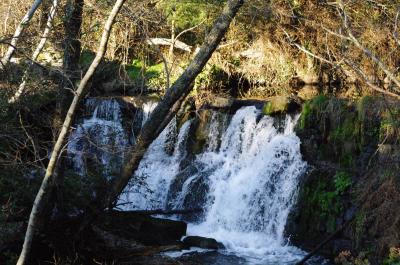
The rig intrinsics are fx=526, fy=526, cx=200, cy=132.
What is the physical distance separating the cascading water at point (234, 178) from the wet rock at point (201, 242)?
246 mm

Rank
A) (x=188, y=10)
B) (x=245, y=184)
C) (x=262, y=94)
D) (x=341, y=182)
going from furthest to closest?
1. (x=188, y=10)
2. (x=262, y=94)
3. (x=245, y=184)
4. (x=341, y=182)

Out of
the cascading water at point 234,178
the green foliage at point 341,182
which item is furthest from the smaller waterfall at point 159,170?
the green foliage at point 341,182

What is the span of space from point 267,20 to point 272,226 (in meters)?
8.41

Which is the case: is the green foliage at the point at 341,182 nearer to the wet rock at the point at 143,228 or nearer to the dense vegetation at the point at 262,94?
the dense vegetation at the point at 262,94

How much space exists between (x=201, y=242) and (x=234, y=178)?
2.67m

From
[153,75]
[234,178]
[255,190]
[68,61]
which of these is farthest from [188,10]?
[68,61]

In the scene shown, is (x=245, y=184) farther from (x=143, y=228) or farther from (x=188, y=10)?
(x=188, y=10)

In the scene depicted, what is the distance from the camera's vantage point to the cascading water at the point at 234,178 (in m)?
10.3

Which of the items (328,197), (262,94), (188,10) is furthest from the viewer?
(188,10)

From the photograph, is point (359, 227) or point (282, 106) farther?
point (282, 106)

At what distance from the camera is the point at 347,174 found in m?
9.73

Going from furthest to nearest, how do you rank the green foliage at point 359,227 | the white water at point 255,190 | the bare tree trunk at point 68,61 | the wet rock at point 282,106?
the wet rock at point 282,106 → the white water at point 255,190 → the green foliage at point 359,227 → the bare tree trunk at point 68,61

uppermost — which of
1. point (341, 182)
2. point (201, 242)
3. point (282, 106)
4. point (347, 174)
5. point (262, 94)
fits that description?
point (262, 94)

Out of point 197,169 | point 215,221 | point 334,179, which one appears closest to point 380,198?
point 334,179
